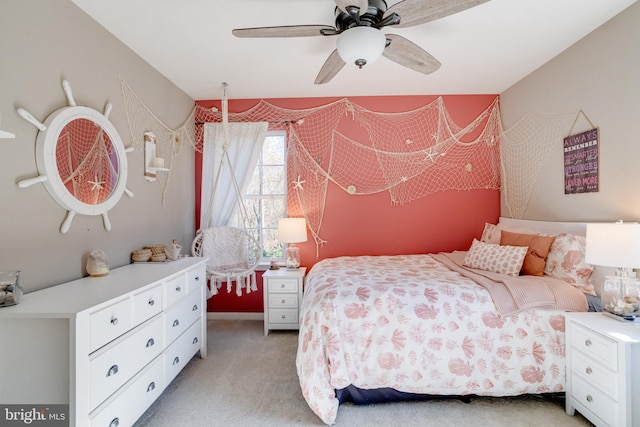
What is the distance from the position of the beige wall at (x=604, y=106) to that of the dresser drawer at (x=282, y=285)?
2465mm

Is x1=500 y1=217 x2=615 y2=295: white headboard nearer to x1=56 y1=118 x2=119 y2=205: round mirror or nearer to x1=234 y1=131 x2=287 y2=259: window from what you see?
x1=234 y1=131 x2=287 y2=259: window

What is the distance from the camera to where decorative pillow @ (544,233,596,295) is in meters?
2.09

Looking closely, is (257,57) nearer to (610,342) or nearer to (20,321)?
(20,321)

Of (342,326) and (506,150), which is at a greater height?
(506,150)

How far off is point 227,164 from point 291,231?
1086mm

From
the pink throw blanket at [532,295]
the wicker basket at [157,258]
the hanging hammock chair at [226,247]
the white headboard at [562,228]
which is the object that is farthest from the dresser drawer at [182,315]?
the white headboard at [562,228]

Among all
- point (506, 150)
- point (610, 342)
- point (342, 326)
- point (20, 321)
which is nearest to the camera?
point (20, 321)

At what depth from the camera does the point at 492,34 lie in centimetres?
228

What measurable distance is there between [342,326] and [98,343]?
1.26 metres

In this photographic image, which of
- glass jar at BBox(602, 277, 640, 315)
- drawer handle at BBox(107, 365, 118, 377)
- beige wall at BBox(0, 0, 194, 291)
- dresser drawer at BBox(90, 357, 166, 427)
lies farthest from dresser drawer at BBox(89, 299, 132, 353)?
glass jar at BBox(602, 277, 640, 315)

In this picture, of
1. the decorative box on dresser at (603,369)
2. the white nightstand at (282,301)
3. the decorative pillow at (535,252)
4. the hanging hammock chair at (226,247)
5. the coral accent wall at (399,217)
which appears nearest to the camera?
the decorative box on dresser at (603,369)

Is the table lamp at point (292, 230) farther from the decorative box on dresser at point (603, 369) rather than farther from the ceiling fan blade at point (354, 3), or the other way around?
the decorative box on dresser at point (603, 369)

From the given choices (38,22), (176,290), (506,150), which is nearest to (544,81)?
(506,150)

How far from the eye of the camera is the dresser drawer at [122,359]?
1379 millimetres
